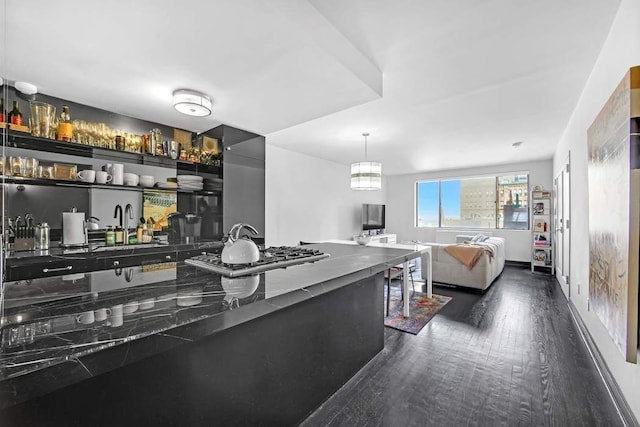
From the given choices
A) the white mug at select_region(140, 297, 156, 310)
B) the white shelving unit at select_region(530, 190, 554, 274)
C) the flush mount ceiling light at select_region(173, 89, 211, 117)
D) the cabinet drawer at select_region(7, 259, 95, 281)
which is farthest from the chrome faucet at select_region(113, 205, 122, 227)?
the white shelving unit at select_region(530, 190, 554, 274)

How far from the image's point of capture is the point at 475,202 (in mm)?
7590

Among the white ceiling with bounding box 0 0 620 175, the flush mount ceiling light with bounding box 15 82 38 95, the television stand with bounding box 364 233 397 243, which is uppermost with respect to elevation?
the white ceiling with bounding box 0 0 620 175

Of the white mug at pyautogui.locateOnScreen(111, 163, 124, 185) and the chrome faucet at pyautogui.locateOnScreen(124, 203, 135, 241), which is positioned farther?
the chrome faucet at pyautogui.locateOnScreen(124, 203, 135, 241)

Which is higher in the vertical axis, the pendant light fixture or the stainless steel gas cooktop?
the pendant light fixture

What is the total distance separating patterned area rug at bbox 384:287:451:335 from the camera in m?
3.02

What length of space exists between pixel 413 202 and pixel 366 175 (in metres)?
4.75

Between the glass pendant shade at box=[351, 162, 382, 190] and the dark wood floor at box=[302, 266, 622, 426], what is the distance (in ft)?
6.44

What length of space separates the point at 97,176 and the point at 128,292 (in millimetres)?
2389

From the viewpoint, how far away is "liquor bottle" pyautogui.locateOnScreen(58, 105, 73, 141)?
261 centimetres

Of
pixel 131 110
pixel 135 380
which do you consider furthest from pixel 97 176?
pixel 135 380

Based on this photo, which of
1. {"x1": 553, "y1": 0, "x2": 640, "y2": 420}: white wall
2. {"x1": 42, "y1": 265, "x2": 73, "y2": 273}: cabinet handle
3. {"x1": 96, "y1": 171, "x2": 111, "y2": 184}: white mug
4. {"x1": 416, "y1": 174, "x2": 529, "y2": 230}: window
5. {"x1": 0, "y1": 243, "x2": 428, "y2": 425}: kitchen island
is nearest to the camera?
{"x1": 0, "y1": 243, "x2": 428, "y2": 425}: kitchen island

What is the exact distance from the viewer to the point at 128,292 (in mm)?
1114

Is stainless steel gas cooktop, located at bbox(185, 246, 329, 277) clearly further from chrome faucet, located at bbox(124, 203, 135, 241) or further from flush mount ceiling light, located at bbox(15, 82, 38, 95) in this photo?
flush mount ceiling light, located at bbox(15, 82, 38, 95)

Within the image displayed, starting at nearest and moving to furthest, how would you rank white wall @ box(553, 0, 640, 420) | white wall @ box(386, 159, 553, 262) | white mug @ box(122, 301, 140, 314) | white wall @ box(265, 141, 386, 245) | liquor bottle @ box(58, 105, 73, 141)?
white mug @ box(122, 301, 140, 314) → white wall @ box(553, 0, 640, 420) → liquor bottle @ box(58, 105, 73, 141) → white wall @ box(265, 141, 386, 245) → white wall @ box(386, 159, 553, 262)
